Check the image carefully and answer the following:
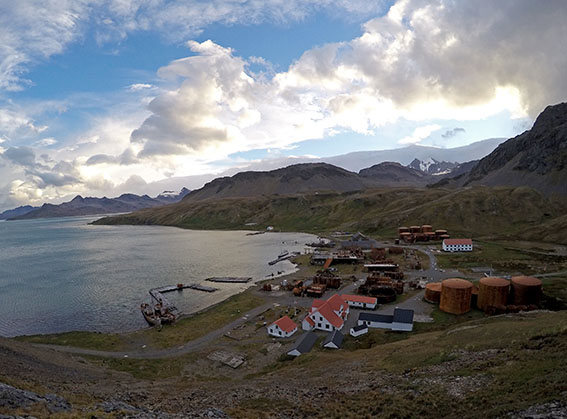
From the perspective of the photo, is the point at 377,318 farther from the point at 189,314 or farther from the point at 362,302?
the point at 189,314

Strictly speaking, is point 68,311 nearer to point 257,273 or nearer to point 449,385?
point 257,273

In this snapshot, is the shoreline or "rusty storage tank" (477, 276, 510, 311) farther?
the shoreline

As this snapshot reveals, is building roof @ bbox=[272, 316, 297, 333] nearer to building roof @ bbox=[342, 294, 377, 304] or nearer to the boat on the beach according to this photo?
building roof @ bbox=[342, 294, 377, 304]

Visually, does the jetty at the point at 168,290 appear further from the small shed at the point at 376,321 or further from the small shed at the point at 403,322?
the small shed at the point at 403,322

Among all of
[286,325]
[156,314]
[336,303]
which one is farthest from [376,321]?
[156,314]

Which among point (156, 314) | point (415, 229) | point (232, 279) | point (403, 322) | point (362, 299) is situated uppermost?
point (415, 229)

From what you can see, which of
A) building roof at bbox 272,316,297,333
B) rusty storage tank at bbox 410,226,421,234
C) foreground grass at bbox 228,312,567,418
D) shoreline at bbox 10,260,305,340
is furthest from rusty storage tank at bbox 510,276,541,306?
rusty storage tank at bbox 410,226,421,234
